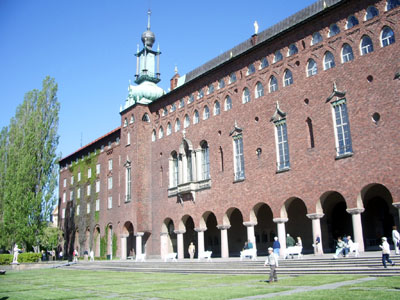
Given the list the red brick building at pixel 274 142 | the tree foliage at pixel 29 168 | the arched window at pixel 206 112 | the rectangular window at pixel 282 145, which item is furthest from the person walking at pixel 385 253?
the tree foliage at pixel 29 168

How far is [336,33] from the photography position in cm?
2195

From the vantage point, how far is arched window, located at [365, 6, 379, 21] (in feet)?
66.7

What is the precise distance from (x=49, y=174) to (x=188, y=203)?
14.6 metres

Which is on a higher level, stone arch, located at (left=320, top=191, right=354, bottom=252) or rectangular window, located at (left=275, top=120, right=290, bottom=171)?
rectangular window, located at (left=275, top=120, right=290, bottom=171)

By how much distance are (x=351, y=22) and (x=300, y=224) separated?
1185 centimetres

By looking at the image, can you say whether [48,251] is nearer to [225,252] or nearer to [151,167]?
[151,167]

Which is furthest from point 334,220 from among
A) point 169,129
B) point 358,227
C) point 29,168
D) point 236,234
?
point 29,168

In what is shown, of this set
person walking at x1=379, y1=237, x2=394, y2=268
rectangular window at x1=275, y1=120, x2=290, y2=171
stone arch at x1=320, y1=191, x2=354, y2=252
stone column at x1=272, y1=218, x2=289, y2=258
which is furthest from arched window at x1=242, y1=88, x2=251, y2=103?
person walking at x1=379, y1=237, x2=394, y2=268

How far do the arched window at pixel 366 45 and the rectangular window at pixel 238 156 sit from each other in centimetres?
908

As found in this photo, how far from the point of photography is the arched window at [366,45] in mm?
Answer: 20422

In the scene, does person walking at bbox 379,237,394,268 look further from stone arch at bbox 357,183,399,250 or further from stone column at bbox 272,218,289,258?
stone column at bbox 272,218,289,258

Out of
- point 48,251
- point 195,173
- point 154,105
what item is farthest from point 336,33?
point 48,251

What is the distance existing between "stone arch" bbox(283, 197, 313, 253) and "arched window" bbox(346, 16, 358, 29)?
10181 mm

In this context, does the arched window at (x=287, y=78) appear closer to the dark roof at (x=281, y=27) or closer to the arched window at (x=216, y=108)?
the dark roof at (x=281, y=27)
